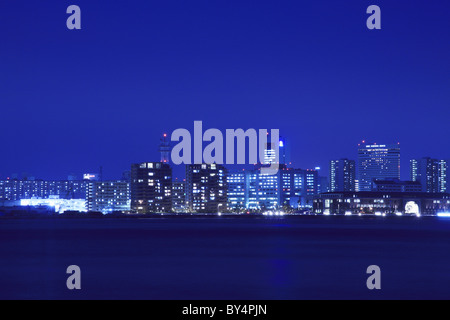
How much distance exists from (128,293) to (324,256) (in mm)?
29069

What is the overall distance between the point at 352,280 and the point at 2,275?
22270mm

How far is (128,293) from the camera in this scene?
3572cm

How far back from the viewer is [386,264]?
53.7 meters

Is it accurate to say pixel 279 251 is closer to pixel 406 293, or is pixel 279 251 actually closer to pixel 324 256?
pixel 324 256
